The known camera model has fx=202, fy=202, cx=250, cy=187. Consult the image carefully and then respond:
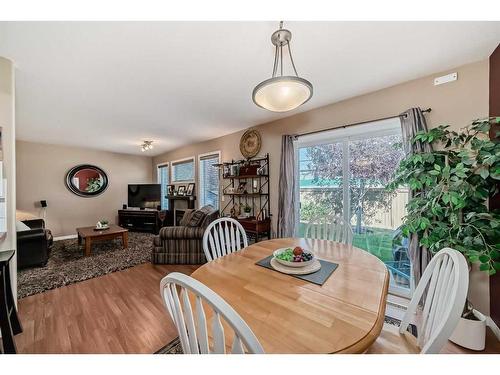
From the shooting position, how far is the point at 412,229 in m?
1.72

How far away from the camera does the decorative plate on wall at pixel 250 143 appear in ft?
11.5

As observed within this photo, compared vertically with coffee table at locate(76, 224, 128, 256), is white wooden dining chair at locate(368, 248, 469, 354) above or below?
above

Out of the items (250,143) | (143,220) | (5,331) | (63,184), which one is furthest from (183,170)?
(5,331)

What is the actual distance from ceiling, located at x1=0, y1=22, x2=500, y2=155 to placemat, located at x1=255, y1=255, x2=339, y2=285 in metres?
1.64

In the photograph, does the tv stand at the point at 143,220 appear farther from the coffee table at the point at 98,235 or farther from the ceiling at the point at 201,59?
the ceiling at the point at 201,59

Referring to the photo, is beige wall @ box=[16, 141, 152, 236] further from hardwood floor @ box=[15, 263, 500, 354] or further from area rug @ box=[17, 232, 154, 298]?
hardwood floor @ box=[15, 263, 500, 354]

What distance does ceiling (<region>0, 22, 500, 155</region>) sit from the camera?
1.43m

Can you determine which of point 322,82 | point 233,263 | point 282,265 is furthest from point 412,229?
point 322,82

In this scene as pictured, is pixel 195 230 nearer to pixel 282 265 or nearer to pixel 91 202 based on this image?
pixel 282 265

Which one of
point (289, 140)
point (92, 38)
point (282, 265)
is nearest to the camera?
point (282, 265)

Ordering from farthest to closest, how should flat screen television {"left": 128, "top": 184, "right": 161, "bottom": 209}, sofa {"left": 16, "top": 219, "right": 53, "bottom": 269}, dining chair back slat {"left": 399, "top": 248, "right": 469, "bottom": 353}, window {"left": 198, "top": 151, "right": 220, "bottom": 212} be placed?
flat screen television {"left": 128, "top": 184, "right": 161, "bottom": 209} < window {"left": 198, "top": 151, "right": 220, "bottom": 212} < sofa {"left": 16, "top": 219, "right": 53, "bottom": 269} < dining chair back slat {"left": 399, "top": 248, "right": 469, "bottom": 353}

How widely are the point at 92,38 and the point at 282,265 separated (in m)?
2.14

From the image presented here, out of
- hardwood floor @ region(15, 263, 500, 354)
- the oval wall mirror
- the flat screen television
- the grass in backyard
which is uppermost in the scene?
the oval wall mirror

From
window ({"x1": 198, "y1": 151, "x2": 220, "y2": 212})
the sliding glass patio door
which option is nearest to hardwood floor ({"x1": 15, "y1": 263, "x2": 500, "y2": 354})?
the sliding glass patio door
